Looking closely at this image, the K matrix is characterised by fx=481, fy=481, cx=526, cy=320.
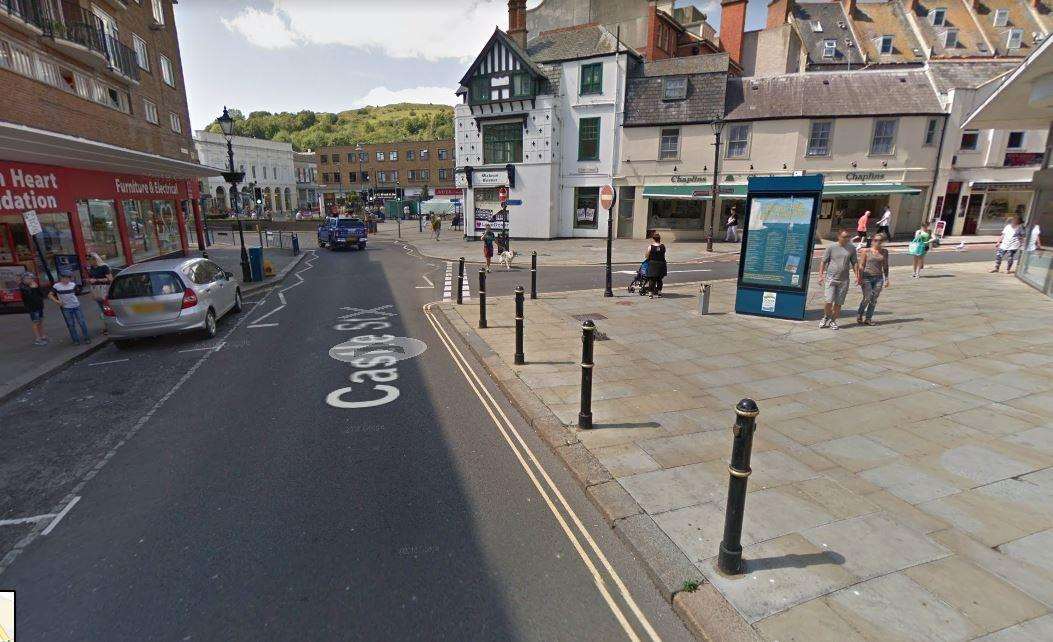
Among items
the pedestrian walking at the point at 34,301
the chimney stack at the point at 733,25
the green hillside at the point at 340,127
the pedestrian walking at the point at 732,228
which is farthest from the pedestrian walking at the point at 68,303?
the green hillside at the point at 340,127

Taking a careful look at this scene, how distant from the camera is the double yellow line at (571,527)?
122 inches

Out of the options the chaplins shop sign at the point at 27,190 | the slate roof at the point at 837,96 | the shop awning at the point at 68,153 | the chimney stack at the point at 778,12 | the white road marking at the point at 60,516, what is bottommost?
the white road marking at the point at 60,516

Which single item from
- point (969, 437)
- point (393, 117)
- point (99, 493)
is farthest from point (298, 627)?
point (393, 117)

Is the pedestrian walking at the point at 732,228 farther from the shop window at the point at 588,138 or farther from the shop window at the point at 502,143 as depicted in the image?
the shop window at the point at 502,143

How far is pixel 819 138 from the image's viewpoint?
1026 inches

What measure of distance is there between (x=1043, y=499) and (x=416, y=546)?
5217 mm

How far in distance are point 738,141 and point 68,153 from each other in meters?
28.4

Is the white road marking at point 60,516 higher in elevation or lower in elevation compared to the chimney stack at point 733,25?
lower

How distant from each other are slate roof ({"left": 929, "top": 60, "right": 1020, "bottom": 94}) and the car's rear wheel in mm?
34855

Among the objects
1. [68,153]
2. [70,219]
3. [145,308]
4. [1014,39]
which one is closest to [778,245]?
[145,308]

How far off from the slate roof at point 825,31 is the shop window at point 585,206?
19423 mm

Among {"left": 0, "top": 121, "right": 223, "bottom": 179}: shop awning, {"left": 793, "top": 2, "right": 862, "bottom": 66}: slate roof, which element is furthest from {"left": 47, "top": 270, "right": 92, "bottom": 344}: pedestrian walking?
{"left": 793, "top": 2, "right": 862, "bottom": 66}: slate roof

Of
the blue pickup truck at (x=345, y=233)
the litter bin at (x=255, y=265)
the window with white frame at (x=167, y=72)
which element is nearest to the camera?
the litter bin at (x=255, y=265)

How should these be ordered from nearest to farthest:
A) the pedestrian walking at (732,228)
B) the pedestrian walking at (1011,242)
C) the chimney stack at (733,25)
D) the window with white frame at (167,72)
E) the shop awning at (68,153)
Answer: the shop awning at (68,153) → the pedestrian walking at (1011,242) → the window with white frame at (167,72) → the pedestrian walking at (732,228) → the chimney stack at (733,25)
